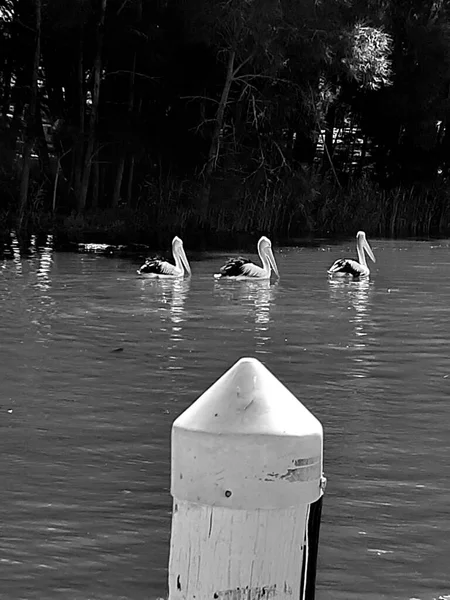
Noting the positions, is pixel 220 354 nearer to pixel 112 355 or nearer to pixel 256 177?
pixel 112 355

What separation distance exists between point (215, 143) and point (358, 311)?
14083 millimetres

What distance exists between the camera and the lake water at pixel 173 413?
5484 mm

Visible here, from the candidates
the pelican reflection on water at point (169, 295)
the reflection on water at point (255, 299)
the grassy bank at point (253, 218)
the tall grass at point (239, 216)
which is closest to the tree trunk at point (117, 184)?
the tall grass at point (239, 216)

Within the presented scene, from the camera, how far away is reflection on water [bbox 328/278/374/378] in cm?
1081

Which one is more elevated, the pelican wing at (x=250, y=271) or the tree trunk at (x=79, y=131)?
the tree trunk at (x=79, y=131)

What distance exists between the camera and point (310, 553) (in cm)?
269

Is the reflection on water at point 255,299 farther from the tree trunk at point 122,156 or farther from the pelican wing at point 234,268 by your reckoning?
→ the tree trunk at point 122,156

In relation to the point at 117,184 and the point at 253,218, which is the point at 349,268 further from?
the point at 117,184

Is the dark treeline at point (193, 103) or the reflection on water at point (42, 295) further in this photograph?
the dark treeline at point (193, 103)

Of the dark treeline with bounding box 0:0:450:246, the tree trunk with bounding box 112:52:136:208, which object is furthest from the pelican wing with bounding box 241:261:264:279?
the tree trunk with bounding box 112:52:136:208

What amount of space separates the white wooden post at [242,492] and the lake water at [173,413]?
2.66 m

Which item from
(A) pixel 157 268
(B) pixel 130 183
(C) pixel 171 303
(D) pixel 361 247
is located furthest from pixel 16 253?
(B) pixel 130 183

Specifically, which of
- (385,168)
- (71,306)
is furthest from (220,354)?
(385,168)

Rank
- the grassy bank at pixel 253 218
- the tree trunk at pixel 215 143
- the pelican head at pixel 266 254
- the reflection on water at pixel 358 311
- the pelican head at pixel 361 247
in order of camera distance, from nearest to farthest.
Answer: the reflection on water at pixel 358 311 < the pelican head at pixel 266 254 < the pelican head at pixel 361 247 < the grassy bank at pixel 253 218 < the tree trunk at pixel 215 143
